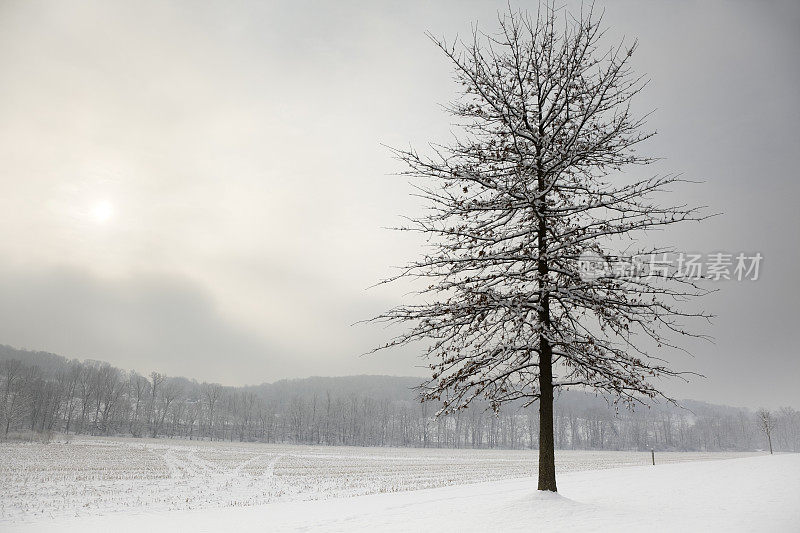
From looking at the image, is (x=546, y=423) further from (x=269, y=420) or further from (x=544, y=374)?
(x=269, y=420)

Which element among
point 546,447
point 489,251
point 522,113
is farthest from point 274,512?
point 522,113

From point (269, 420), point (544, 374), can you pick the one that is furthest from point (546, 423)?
point (269, 420)

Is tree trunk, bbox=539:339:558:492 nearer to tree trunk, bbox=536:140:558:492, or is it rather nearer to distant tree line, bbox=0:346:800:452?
tree trunk, bbox=536:140:558:492

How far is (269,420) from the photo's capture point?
124 metres

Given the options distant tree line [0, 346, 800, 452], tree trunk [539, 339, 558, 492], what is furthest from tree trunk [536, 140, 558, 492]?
distant tree line [0, 346, 800, 452]

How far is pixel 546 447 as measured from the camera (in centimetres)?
882

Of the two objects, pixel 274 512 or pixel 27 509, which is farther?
pixel 27 509

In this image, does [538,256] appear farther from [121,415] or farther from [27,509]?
[121,415]

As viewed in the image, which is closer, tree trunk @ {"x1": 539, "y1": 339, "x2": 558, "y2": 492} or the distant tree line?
tree trunk @ {"x1": 539, "y1": 339, "x2": 558, "y2": 492}

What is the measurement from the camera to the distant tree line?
93500 mm

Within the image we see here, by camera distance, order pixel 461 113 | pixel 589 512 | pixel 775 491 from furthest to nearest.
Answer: pixel 775 491 → pixel 461 113 → pixel 589 512

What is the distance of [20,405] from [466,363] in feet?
298

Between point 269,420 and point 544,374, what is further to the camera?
point 269,420

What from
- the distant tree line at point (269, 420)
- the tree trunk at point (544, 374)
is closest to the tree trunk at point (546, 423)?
the tree trunk at point (544, 374)
